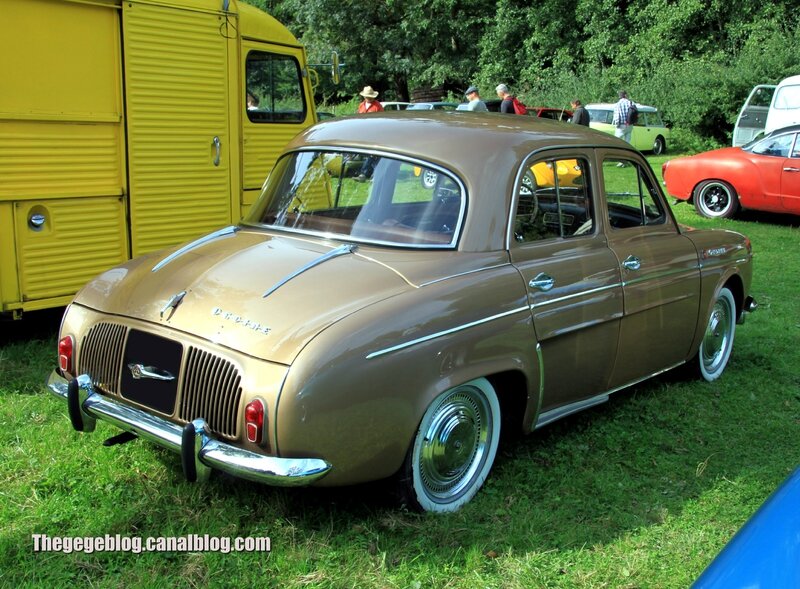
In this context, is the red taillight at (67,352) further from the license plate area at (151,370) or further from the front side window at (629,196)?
the front side window at (629,196)

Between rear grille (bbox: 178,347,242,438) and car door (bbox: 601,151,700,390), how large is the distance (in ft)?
7.47

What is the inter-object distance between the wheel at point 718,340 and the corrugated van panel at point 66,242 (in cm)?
430

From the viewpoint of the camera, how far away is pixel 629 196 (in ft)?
16.1

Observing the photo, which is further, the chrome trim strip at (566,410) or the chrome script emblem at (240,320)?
the chrome trim strip at (566,410)

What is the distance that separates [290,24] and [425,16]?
785cm

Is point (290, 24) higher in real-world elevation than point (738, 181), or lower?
higher

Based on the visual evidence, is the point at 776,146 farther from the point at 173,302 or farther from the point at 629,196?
the point at 173,302

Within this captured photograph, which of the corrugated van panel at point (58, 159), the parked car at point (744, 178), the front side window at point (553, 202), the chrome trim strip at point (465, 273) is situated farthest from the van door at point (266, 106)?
the parked car at point (744, 178)

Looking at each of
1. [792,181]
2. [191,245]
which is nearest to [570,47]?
[792,181]

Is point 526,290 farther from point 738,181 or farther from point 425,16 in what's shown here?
point 425,16

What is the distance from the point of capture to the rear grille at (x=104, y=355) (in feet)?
11.6

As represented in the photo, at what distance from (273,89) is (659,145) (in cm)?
1852

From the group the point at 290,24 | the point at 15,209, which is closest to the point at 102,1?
the point at 15,209

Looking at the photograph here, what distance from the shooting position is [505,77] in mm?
33969
